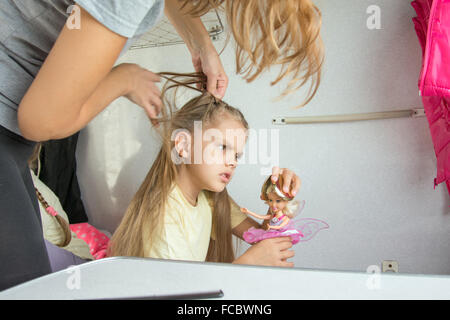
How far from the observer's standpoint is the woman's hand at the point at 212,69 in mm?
832

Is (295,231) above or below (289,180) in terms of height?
below

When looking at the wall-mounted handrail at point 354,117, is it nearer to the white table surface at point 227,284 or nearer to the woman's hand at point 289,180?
the woman's hand at point 289,180

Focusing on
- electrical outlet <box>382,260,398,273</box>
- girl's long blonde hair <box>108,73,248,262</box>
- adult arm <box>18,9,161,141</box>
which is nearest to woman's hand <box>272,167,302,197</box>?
girl's long blonde hair <box>108,73,248,262</box>

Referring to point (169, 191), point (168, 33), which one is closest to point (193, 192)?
point (169, 191)

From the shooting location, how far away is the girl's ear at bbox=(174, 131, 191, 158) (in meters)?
0.84

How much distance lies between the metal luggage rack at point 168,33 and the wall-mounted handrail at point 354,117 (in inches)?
9.3

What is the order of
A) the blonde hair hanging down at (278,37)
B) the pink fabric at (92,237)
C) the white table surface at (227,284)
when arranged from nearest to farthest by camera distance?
the white table surface at (227,284), the blonde hair hanging down at (278,37), the pink fabric at (92,237)

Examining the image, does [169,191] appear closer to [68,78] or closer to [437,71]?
[68,78]

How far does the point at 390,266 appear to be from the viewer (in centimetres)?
79

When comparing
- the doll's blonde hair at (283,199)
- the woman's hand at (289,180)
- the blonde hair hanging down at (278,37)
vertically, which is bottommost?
the doll's blonde hair at (283,199)

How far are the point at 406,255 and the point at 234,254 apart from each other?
356 millimetres

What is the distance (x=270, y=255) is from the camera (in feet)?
2.54

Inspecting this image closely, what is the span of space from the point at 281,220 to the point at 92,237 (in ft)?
1.58

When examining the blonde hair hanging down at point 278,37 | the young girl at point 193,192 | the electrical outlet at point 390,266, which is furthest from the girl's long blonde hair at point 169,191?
the electrical outlet at point 390,266
